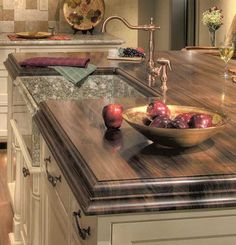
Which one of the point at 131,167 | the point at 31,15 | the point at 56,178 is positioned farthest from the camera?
the point at 31,15

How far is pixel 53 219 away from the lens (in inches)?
Result: 98.3

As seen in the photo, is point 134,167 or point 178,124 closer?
point 134,167

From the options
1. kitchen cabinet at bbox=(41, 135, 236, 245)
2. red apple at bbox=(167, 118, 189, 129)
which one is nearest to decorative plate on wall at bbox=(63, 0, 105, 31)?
red apple at bbox=(167, 118, 189, 129)

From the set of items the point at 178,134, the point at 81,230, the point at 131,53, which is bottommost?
the point at 81,230

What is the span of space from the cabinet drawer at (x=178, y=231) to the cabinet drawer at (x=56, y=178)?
447mm

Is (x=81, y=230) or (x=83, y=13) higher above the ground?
(x=83, y=13)

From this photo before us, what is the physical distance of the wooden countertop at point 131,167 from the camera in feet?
5.53

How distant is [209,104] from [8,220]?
6.44ft

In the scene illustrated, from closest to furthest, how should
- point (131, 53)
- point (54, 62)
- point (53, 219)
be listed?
point (53, 219) < point (54, 62) < point (131, 53)

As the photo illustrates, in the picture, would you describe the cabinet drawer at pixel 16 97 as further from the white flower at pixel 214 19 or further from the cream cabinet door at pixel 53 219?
the white flower at pixel 214 19

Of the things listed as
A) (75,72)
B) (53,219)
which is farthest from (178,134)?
(75,72)

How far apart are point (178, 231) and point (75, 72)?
2153 millimetres

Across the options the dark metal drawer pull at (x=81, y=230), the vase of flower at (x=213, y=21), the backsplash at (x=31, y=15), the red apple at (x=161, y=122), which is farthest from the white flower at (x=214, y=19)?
the dark metal drawer pull at (x=81, y=230)

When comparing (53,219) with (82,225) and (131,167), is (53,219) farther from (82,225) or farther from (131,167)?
(131,167)
